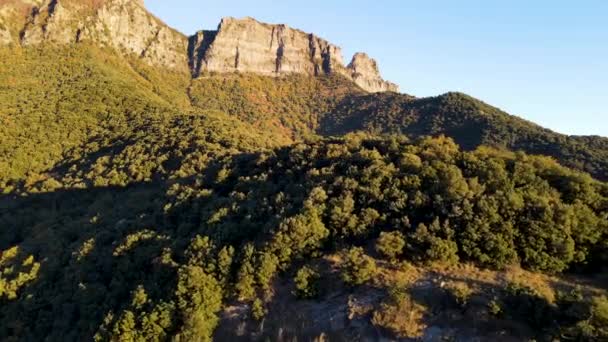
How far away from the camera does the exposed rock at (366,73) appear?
177 m

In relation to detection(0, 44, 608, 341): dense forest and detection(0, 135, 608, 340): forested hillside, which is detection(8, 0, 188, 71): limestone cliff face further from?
detection(0, 135, 608, 340): forested hillside

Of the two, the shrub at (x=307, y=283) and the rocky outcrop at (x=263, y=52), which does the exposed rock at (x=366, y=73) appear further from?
the shrub at (x=307, y=283)

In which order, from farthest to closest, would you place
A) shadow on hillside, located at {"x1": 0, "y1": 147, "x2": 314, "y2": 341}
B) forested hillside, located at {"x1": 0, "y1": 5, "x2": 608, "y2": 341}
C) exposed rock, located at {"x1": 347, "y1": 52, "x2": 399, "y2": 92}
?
exposed rock, located at {"x1": 347, "y1": 52, "x2": 399, "y2": 92}
shadow on hillside, located at {"x1": 0, "y1": 147, "x2": 314, "y2": 341}
forested hillside, located at {"x1": 0, "y1": 5, "x2": 608, "y2": 341}

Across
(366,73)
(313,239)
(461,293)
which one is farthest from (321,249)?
(366,73)

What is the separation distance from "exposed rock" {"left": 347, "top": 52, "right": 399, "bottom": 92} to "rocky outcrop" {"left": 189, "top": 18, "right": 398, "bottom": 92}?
0.52 m

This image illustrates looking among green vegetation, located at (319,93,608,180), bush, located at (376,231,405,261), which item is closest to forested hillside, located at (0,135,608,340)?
bush, located at (376,231,405,261)

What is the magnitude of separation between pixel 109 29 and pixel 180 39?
120 feet

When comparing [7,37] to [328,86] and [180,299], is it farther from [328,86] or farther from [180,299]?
[180,299]

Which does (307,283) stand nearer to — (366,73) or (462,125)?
(462,125)

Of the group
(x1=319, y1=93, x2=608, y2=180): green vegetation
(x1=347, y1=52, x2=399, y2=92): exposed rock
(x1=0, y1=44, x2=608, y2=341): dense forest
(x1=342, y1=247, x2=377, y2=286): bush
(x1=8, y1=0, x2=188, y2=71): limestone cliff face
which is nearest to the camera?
(x1=0, y1=44, x2=608, y2=341): dense forest

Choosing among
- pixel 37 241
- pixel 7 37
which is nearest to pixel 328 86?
pixel 7 37

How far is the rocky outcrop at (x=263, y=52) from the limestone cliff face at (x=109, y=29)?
7722 mm

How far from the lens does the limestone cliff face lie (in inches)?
4325

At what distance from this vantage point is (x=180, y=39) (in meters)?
162
